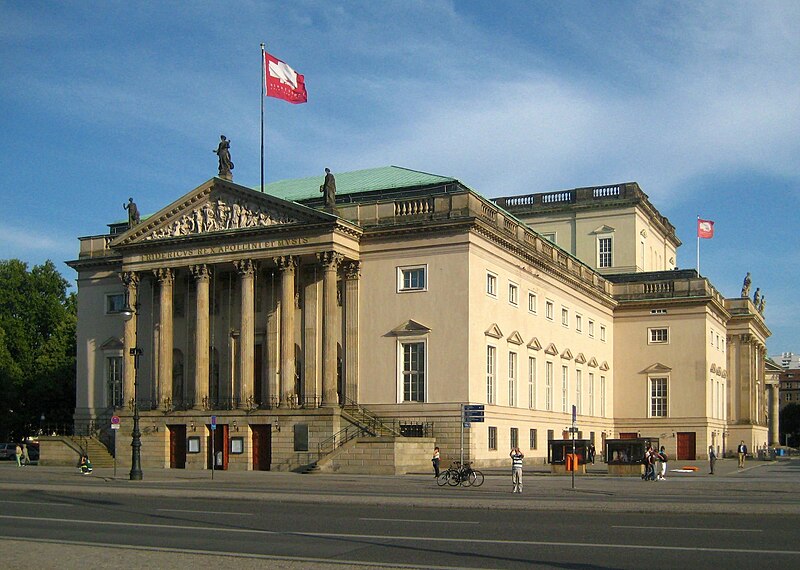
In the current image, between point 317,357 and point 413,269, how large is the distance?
7.21 metres

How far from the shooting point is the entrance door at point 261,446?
54.7 m

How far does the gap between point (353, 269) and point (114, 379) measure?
19522mm

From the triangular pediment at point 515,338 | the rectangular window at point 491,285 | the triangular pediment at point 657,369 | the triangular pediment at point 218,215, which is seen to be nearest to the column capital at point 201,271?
the triangular pediment at point 218,215

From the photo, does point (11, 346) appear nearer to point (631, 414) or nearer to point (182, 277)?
point (182, 277)

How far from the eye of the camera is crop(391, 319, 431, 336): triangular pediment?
179 ft

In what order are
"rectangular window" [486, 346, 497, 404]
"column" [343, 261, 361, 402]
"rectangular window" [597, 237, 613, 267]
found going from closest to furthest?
"column" [343, 261, 361, 402]
"rectangular window" [486, 346, 497, 404]
"rectangular window" [597, 237, 613, 267]

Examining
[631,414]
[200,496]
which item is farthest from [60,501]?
[631,414]

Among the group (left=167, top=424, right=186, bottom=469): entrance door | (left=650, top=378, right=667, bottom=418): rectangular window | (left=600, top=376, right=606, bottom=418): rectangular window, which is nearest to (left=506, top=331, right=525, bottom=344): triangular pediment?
(left=167, top=424, right=186, bottom=469): entrance door

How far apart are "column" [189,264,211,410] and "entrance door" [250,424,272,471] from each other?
424cm

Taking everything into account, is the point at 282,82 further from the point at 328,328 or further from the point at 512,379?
the point at 512,379

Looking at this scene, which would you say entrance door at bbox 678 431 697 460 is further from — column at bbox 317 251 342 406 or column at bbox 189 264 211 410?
column at bbox 189 264 211 410

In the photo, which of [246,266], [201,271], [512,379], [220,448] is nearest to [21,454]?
[220,448]

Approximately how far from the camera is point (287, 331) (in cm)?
5488

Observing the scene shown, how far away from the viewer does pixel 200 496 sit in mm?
33156
